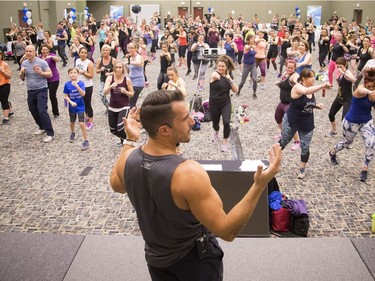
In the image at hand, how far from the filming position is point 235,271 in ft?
11.8

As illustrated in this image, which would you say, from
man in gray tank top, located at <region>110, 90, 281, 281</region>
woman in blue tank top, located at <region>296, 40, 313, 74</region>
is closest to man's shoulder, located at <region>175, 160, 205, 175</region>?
man in gray tank top, located at <region>110, 90, 281, 281</region>

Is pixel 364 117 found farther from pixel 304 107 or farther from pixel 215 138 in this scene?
pixel 215 138

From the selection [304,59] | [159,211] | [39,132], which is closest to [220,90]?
[304,59]

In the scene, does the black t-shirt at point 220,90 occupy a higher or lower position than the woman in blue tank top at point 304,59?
lower

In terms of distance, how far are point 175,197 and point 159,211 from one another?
164 mm

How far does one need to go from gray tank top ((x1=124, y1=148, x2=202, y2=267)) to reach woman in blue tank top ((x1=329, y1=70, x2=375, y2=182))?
154 inches

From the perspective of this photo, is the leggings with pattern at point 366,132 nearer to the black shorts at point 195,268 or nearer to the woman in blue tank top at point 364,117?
the woman in blue tank top at point 364,117

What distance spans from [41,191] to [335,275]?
12.3 feet

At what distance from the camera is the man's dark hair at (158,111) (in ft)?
6.39

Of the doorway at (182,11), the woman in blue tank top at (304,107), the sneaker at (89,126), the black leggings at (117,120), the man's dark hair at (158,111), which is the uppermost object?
the doorway at (182,11)

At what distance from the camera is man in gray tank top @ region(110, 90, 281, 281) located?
1.84 m

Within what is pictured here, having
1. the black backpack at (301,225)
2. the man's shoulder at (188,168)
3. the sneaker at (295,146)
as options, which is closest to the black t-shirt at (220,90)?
the sneaker at (295,146)

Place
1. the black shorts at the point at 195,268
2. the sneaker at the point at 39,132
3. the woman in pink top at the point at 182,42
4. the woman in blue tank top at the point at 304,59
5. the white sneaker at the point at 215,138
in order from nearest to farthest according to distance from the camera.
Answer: the black shorts at the point at 195,268, the white sneaker at the point at 215,138, the sneaker at the point at 39,132, the woman in blue tank top at the point at 304,59, the woman in pink top at the point at 182,42

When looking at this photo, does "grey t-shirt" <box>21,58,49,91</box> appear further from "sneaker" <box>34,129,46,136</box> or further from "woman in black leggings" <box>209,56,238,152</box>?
"woman in black leggings" <box>209,56,238,152</box>
